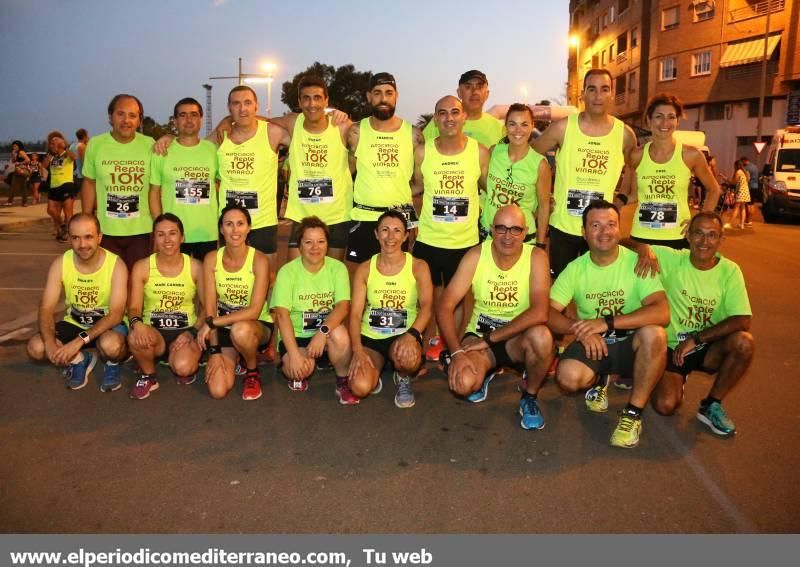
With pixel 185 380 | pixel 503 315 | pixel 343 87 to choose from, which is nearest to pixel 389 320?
pixel 503 315

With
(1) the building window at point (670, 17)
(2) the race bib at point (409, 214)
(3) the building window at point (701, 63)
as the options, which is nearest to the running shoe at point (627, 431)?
(2) the race bib at point (409, 214)

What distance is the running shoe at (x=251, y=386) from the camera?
472 centimetres

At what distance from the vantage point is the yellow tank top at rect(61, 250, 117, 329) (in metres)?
4.98

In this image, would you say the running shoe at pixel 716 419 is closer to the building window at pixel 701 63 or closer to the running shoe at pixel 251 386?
the running shoe at pixel 251 386

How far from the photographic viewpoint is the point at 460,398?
4.59m

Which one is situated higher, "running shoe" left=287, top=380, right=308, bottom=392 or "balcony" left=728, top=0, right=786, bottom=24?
"balcony" left=728, top=0, right=786, bottom=24

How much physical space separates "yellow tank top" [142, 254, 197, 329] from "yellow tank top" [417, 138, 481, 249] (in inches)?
78.5

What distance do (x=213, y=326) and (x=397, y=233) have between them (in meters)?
1.55

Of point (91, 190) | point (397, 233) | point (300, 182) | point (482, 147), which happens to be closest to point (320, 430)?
point (397, 233)

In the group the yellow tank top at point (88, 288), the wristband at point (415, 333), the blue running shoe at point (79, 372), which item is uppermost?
the yellow tank top at point (88, 288)

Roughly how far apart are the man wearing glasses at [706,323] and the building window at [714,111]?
35.5 m

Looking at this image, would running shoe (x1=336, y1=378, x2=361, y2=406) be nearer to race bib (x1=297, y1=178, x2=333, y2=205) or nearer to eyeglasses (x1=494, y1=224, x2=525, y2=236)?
eyeglasses (x1=494, y1=224, x2=525, y2=236)

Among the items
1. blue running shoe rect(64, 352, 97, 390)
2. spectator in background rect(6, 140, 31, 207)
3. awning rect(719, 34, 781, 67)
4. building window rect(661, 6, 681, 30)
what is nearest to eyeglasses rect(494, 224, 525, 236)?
blue running shoe rect(64, 352, 97, 390)

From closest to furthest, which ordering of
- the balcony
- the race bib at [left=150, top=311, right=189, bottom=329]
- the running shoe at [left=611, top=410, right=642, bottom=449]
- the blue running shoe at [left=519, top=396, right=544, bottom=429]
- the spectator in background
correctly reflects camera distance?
the running shoe at [left=611, top=410, right=642, bottom=449]
the blue running shoe at [left=519, top=396, right=544, bottom=429]
the race bib at [left=150, top=311, right=189, bottom=329]
the spectator in background
the balcony
